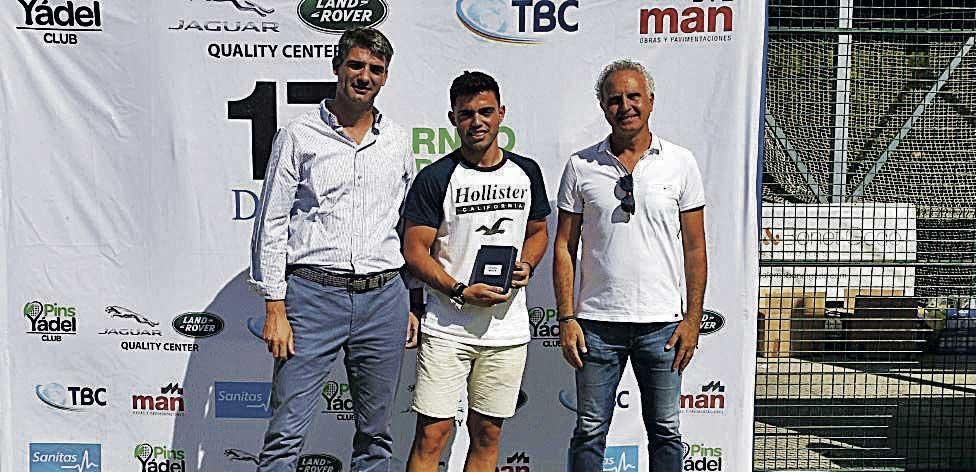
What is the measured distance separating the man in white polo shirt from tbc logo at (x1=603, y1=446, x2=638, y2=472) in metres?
0.79

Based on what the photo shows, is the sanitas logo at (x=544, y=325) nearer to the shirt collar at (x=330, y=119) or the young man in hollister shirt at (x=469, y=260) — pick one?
the young man in hollister shirt at (x=469, y=260)

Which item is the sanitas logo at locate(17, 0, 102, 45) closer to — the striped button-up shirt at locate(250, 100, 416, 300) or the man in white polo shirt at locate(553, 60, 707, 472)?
the striped button-up shirt at locate(250, 100, 416, 300)

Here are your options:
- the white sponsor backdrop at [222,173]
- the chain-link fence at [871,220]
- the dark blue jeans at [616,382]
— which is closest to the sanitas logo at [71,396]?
the white sponsor backdrop at [222,173]

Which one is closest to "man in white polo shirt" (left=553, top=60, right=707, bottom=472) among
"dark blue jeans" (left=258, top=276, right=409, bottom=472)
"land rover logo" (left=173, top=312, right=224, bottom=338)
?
"dark blue jeans" (left=258, top=276, right=409, bottom=472)

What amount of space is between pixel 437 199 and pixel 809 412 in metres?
3.88

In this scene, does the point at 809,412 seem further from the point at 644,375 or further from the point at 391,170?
the point at 391,170

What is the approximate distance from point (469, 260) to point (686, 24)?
1487mm

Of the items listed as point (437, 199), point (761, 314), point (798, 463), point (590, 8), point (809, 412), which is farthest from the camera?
point (809, 412)

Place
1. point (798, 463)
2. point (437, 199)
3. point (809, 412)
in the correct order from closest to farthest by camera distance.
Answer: point (437, 199), point (798, 463), point (809, 412)

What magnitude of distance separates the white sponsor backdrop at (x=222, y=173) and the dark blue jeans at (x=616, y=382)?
Result: 76 cm

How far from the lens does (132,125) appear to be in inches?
171

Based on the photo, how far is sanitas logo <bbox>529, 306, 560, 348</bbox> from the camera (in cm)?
446

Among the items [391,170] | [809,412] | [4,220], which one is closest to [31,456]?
[4,220]

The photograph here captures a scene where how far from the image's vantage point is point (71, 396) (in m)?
4.53
